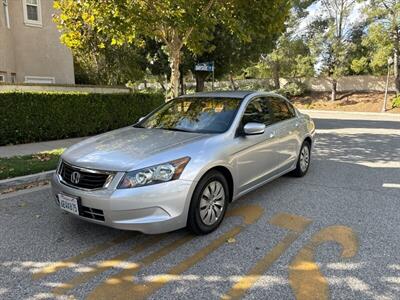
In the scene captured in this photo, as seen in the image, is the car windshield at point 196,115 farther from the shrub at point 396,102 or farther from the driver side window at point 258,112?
the shrub at point 396,102

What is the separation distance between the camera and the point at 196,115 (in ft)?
16.0

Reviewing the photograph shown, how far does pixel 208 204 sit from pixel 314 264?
1228 millimetres

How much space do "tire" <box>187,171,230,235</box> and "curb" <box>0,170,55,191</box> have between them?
3485 mm

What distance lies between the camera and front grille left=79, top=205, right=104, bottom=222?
3.48 meters

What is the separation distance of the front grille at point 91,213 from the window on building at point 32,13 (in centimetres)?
1232

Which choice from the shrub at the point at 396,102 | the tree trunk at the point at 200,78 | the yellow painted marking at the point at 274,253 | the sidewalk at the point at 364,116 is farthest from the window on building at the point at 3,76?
the shrub at the point at 396,102

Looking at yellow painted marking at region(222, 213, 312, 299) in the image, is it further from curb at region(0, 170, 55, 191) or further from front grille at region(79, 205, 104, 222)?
curb at region(0, 170, 55, 191)

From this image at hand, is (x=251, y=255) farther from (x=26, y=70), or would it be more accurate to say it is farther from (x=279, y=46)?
(x=279, y=46)

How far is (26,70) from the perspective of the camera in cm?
1366

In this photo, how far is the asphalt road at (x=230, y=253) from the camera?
294cm

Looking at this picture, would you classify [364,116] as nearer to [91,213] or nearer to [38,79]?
[38,79]

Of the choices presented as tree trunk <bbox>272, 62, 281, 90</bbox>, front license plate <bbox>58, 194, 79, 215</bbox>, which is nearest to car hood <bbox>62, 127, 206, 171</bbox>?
front license plate <bbox>58, 194, 79, 215</bbox>

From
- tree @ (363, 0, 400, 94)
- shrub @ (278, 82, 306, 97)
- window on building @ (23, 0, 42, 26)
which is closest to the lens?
window on building @ (23, 0, 42, 26)

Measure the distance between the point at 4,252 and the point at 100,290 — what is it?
1.32m
